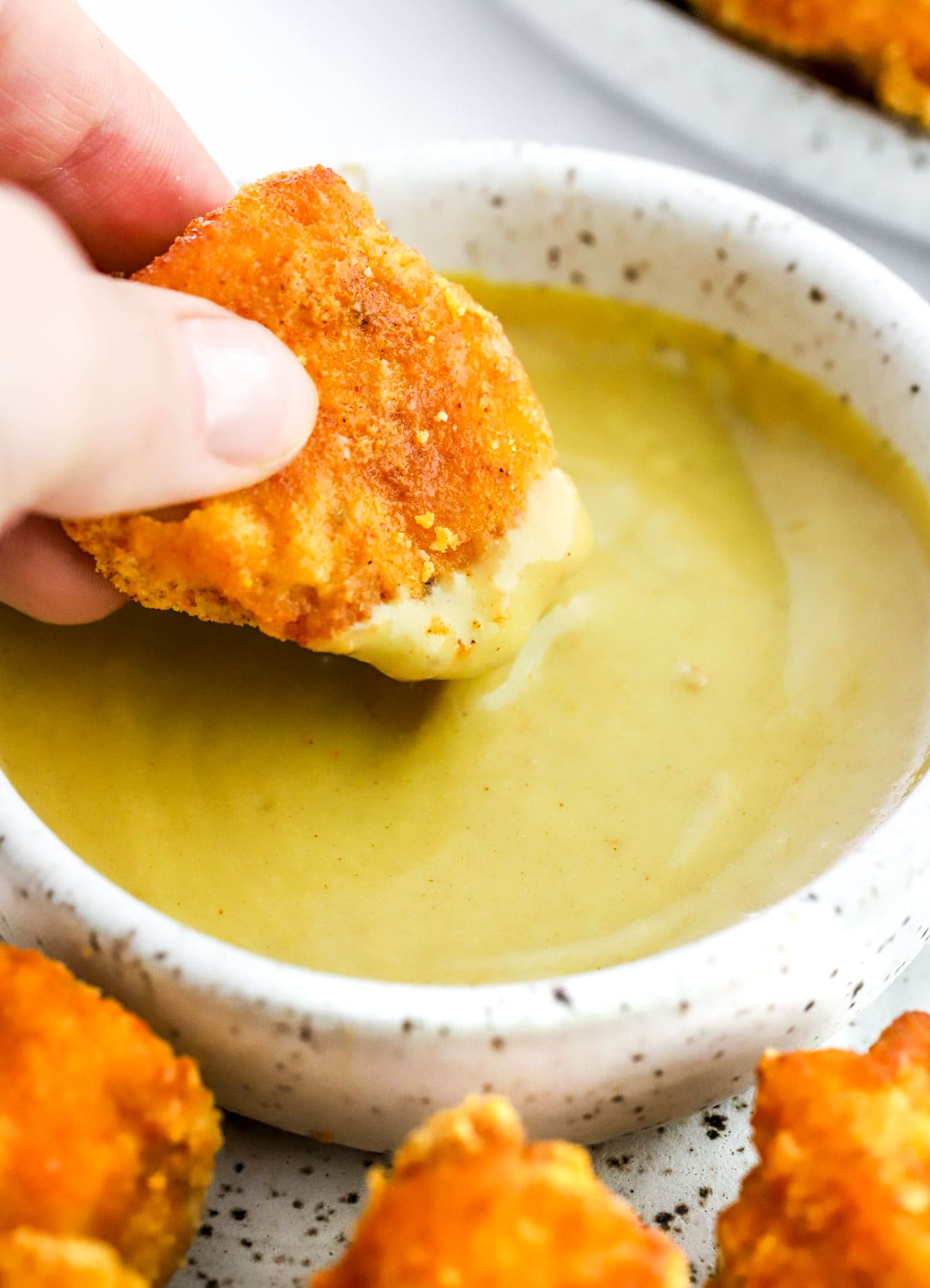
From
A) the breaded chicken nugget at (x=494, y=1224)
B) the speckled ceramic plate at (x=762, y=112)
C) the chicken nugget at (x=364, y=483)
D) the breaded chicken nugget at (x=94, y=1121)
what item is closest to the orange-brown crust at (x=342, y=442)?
the chicken nugget at (x=364, y=483)

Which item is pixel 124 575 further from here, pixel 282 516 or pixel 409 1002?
pixel 409 1002

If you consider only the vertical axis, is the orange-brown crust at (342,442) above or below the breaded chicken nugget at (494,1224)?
above

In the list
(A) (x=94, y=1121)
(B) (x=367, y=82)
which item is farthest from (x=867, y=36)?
(A) (x=94, y=1121)

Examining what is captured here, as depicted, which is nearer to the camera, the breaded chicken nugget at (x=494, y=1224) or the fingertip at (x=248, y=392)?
the breaded chicken nugget at (x=494, y=1224)

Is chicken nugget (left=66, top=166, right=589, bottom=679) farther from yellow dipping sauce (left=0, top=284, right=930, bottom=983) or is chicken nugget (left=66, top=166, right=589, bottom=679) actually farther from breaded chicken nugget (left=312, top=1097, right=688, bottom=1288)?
breaded chicken nugget (left=312, top=1097, right=688, bottom=1288)

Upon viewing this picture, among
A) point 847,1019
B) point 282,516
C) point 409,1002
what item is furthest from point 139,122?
point 847,1019

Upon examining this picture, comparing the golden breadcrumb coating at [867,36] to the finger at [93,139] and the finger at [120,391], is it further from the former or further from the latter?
the finger at [120,391]
